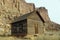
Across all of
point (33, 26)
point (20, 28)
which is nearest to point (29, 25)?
point (33, 26)

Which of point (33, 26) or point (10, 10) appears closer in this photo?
point (33, 26)

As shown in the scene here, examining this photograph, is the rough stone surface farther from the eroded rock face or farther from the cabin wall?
the cabin wall

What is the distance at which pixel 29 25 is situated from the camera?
29750 mm

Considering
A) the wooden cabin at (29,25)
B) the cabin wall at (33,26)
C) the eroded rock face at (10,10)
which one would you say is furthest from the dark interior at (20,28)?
the eroded rock face at (10,10)

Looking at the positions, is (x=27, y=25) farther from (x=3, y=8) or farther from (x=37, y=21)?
(x=3, y=8)

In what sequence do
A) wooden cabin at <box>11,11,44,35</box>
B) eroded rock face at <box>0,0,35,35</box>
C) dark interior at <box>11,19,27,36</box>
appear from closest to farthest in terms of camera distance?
1. wooden cabin at <box>11,11,44,35</box>
2. dark interior at <box>11,19,27,36</box>
3. eroded rock face at <box>0,0,35,35</box>

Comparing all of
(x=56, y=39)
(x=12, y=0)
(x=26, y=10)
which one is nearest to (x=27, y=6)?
(x=26, y=10)

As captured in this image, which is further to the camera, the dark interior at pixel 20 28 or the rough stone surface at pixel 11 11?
the rough stone surface at pixel 11 11

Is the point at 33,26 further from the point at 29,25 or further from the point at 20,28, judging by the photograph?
the point at 20,28

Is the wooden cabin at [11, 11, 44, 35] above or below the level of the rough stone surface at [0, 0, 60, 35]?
below

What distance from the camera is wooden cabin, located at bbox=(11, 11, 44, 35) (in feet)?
97.2

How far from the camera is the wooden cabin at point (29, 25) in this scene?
2964cm

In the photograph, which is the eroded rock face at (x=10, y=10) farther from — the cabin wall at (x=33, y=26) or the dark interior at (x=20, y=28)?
Answer: the cabin wall at (x=33, y=26)

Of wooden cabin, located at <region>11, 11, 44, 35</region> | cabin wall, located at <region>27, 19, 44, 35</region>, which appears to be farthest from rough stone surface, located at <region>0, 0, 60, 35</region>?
cabin wall, located at <region>27, 19, 44, 35</region>
